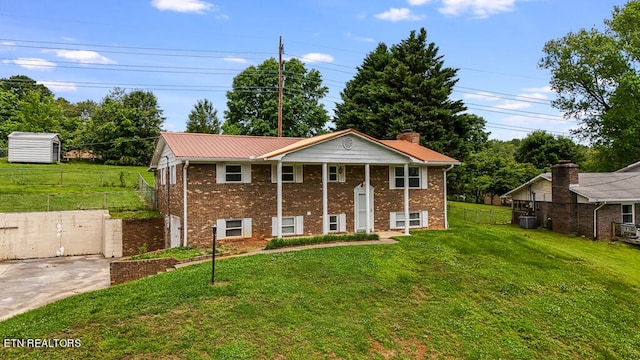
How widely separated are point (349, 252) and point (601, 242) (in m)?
16.8

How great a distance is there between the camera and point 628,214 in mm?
22719

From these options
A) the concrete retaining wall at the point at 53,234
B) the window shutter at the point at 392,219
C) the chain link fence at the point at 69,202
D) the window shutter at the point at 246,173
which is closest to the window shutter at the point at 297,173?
the window shutter at the point at 246,173

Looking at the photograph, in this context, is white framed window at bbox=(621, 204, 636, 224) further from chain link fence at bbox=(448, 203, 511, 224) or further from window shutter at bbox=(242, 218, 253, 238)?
window shutter at bbox=(242, 218, 253, 238)

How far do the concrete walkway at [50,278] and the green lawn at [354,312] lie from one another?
1.50 m

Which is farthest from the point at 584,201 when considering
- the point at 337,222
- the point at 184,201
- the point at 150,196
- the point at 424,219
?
the point at 150,196

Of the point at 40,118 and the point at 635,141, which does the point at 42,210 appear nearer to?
the point at 40,118

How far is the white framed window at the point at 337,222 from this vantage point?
717 inches

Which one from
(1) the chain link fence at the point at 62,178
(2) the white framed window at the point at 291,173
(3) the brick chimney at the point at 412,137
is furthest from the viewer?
(1) the chain link fence at the point at 62,178

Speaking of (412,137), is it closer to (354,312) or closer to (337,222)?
(337,222)

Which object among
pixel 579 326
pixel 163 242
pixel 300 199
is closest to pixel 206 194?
pixel 300 199

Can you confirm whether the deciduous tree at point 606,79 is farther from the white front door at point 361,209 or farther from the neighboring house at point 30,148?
the neighboring house at point 30,148

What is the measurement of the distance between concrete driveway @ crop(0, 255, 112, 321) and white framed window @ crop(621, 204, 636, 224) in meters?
27.1

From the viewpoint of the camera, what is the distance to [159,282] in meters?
10.2

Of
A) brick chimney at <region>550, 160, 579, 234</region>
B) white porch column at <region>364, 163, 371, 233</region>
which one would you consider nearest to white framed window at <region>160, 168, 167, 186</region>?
white porch column at <region>364, 163, 371, 233</region>
